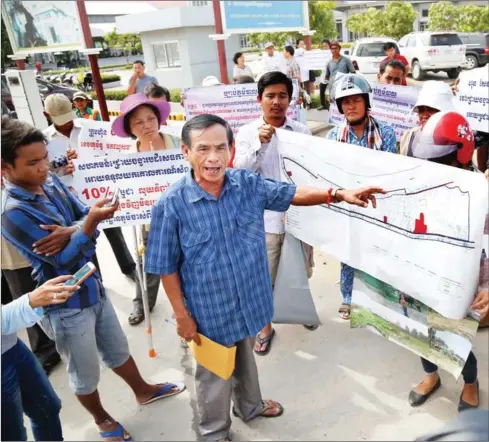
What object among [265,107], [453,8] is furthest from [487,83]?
[453,8]

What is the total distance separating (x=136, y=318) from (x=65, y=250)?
1631 millimetres

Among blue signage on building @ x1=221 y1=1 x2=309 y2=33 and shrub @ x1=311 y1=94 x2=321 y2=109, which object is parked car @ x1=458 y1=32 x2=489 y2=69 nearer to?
shrub @ x1=311 y1=94 x2=321 y2=109

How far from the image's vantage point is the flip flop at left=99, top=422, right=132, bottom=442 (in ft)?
7.88

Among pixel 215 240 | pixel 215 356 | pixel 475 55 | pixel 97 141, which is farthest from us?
pixel 475 55

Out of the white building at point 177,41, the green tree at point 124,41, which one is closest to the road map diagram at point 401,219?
the white building at point 177,41

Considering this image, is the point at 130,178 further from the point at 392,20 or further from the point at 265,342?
the point at 392,20

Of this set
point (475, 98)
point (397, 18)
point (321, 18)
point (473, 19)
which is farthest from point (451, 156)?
point (321, 18)

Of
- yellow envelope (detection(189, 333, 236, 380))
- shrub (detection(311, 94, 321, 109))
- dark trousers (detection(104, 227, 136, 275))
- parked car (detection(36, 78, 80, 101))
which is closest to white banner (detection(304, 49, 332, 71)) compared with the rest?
shrub (detection(311, 94, 321, 109))

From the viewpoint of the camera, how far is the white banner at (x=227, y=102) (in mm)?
4301

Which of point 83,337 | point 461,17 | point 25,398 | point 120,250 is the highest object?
point 461,17

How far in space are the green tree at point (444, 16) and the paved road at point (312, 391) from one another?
2236cm

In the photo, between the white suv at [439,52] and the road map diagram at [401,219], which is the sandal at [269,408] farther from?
the white suv at [439,52]

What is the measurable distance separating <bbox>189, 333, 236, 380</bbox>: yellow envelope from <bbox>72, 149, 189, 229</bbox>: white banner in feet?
3.21

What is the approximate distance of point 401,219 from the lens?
2189mm
